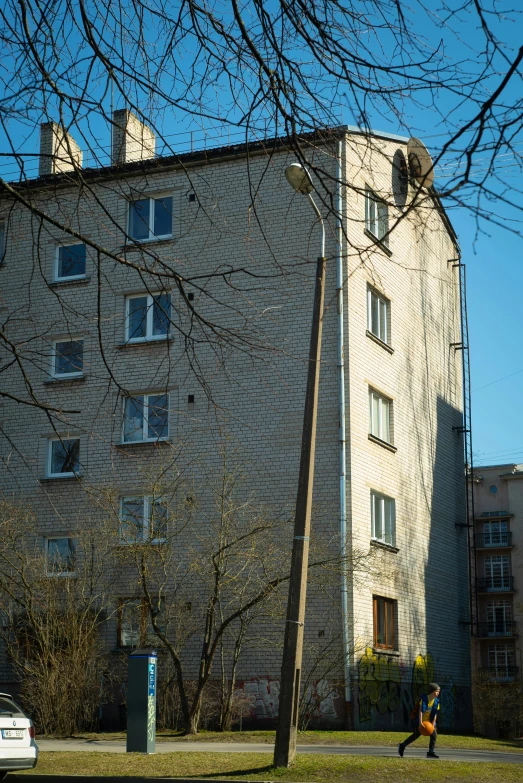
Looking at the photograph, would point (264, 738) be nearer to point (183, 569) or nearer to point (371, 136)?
point (183, 569)

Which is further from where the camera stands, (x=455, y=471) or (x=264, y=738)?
(x=455, y=471)

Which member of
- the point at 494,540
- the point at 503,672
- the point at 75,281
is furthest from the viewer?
the point at 494,540

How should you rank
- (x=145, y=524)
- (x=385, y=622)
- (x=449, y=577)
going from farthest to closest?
(x=449, y=577) → (x=385, y=622) → (x=145, y=524)

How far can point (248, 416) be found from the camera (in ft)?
85.9

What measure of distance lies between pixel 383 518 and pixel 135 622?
290 inches

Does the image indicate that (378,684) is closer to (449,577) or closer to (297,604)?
(449,577)

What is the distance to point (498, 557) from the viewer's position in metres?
77.4

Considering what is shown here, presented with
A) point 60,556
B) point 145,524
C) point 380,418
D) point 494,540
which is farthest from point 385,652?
point 494,540

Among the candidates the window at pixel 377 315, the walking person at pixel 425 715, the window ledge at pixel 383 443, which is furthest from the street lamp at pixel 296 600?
the window at pixel 377 315

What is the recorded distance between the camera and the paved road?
1669cm

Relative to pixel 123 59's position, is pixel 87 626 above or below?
below

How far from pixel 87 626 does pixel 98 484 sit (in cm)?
474

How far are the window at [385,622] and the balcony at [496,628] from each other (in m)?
49.0

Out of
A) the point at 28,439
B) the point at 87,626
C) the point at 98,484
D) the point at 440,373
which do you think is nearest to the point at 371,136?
the point at 87,626
